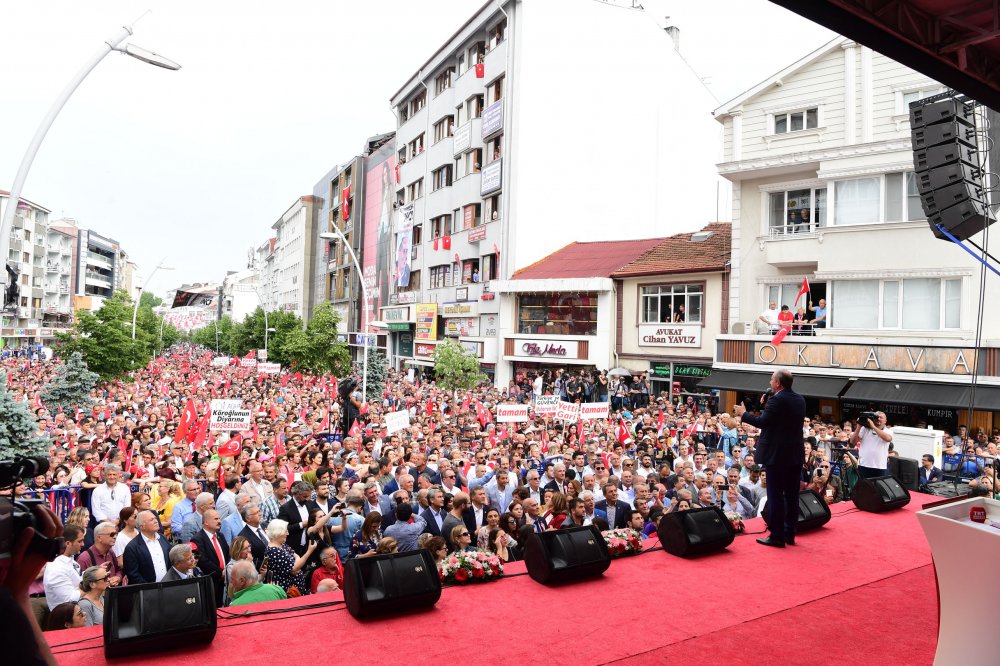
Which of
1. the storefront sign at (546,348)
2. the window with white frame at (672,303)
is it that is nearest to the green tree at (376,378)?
Answer: the storefront sign at (546,348)

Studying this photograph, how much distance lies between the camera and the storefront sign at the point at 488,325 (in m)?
38.0

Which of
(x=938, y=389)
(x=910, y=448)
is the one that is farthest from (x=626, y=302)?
(x=910, y=448)

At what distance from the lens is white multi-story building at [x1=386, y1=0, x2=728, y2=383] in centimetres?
3831

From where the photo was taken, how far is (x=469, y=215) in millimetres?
43219

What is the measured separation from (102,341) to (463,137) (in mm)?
24489

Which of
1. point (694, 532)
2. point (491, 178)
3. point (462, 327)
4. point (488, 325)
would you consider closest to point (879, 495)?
point (694, 532)

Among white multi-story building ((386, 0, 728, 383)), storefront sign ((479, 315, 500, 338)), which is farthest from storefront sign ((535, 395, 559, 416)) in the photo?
storefront sign ((479, 315, 500, 338))

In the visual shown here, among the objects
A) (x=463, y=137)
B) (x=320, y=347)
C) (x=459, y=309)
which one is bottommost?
(x=320, y=347)

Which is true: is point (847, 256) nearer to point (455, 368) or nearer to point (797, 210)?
point (797, 210)

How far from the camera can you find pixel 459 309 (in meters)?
41.9

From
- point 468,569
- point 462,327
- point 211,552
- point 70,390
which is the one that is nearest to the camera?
point 468,569

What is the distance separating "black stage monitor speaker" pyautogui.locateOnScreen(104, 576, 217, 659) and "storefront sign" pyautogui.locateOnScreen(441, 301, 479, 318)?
36036mm

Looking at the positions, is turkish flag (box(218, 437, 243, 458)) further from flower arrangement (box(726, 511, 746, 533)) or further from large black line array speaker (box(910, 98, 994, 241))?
large black line array speaker (box(910, 98, 994, 241))

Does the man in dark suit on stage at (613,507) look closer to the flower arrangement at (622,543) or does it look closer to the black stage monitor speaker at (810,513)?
the black stage monitor speaker at (810,513)
